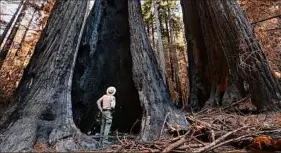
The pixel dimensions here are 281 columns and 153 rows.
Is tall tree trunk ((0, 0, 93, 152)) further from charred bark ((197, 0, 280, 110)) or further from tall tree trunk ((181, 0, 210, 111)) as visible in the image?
tall tree trunk ((181, 0, 210, 111))

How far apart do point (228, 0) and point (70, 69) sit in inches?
184

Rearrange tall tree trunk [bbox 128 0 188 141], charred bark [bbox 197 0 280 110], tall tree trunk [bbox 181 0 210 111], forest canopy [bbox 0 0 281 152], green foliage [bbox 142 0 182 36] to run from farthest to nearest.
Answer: green foliage [bbox 142 0 182 36] < tall tree trunk [bbox 181 0 210 111] < charred bark [bbox 197 0 280 110] < tall tree trunk [bbox 128 0 188 141] < forest canopy [bbox 0 0 281 152]

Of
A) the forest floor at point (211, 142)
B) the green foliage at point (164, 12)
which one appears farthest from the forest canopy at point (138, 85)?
the green foliage at point (164, 12)

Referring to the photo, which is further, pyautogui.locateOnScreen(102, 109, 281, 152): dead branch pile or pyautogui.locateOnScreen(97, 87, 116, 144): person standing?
pyautogui.locateOnScreen(97, 87, 116, 144): person standing

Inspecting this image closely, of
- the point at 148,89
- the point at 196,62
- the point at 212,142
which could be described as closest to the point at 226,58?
the point at 196,62

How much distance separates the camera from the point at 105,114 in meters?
5.31

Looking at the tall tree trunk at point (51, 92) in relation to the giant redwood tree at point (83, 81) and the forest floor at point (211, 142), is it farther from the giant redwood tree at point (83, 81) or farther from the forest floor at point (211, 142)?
the forest floor at point (211, 142)

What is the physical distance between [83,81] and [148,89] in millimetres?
2123

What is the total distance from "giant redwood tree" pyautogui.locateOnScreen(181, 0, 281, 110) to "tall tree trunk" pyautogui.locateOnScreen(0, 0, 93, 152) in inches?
145

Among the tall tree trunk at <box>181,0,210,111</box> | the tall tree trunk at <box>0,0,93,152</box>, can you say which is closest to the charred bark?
the tall tree trunk at <box>181,0,210,111</box>

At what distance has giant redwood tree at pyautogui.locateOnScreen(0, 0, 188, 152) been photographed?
4.52 meters

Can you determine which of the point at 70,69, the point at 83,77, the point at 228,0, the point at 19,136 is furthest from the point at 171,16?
the point at 19,136

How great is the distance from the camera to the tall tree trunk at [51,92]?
4.32 m

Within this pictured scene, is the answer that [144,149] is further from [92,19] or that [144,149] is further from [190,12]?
[190,12]
